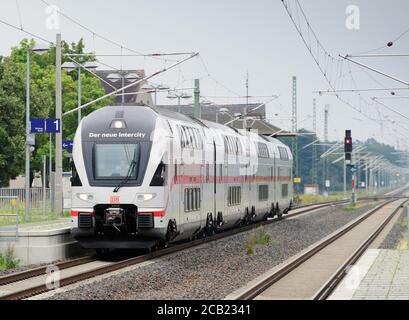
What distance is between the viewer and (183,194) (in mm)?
24719

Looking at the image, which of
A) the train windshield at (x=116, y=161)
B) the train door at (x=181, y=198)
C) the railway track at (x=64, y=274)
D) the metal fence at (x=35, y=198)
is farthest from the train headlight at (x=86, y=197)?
the metal fence at (x=35, y=198)

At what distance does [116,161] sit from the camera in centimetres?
2259

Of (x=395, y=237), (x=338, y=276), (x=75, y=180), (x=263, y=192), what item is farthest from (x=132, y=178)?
(x=263, y=192)

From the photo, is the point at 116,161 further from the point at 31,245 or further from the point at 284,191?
the point at 284,191

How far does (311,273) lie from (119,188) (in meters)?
5.09

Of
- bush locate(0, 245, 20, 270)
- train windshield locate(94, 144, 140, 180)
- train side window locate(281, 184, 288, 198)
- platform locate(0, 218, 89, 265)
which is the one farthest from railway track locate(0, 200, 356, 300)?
train side window locate(281, 184, 288, 198)

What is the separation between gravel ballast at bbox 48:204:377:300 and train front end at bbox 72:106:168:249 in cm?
109

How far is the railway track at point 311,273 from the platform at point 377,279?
0.29m

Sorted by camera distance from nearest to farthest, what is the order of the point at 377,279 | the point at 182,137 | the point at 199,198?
the point at 377,279 < the point at 182,137 < the point at 199,198

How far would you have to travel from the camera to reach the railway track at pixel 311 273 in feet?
55.0

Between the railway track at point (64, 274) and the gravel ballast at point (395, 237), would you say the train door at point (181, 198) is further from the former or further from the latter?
the gravel ballast at point (395, 237)

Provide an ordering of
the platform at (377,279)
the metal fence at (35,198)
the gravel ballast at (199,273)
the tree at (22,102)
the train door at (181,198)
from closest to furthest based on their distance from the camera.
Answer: the platform at (377,279) → the gravel ballast at (199,273) → the train door at (181,198) → the metal fence at (35,198) → the tree at (22,102)

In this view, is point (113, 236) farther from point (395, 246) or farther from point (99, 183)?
point (395, 246)
